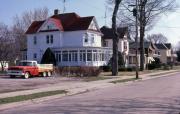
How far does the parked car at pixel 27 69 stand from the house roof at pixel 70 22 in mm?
20583

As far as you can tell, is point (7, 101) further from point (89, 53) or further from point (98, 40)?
point (98, 40)

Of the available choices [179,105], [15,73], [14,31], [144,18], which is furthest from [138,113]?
[14,31]

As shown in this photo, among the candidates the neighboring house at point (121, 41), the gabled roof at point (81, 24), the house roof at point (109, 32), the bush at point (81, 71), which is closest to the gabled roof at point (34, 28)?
the gabled roof at point (81, 24)

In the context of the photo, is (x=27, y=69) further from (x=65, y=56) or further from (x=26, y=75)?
(x=65, y=56)

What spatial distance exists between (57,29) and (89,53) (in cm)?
693

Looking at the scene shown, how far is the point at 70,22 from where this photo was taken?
67625 mm

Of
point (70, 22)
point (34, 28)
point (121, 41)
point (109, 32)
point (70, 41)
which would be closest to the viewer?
point (70, 41)

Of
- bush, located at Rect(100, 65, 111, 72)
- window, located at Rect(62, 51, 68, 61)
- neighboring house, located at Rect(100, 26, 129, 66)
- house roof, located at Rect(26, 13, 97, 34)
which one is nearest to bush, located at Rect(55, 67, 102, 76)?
bush, located at Rect(100, 65, 111, 72)

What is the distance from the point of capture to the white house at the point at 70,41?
63.4m

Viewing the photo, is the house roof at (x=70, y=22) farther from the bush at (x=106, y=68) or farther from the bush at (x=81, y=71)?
the bush at (x=81, y=71)

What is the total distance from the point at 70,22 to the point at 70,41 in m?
3.59

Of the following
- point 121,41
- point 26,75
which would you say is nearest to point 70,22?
point 121,41

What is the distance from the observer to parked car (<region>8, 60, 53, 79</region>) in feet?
136

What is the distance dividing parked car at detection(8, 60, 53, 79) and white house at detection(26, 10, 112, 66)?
58.8 feet
